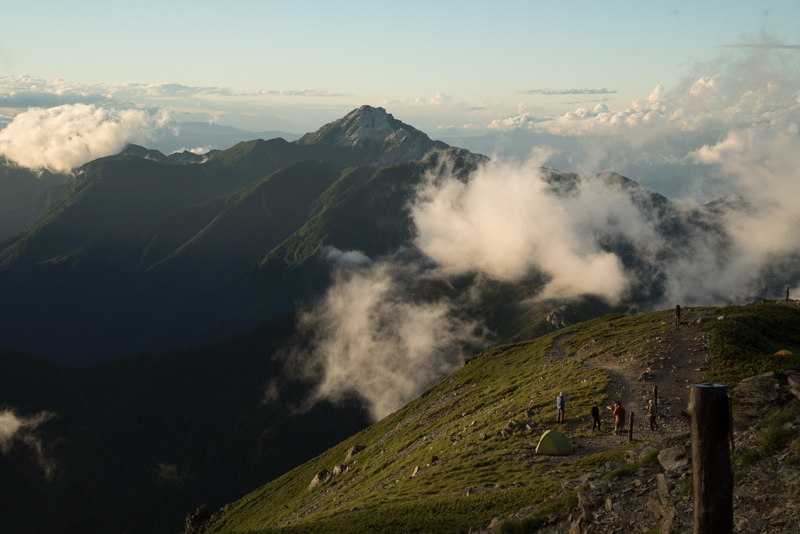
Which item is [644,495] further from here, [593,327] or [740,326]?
[593,327]

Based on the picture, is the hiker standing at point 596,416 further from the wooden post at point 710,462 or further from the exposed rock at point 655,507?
the wooden post at point 710,462

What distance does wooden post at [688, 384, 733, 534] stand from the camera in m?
9.81

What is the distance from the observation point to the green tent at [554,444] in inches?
1534

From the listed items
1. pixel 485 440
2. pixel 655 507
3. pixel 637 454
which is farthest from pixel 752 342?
pixel 655 507

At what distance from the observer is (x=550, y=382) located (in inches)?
2665

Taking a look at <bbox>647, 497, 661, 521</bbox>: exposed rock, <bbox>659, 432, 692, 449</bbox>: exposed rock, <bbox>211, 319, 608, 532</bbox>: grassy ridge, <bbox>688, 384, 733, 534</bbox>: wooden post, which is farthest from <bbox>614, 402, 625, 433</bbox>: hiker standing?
<bbox>688, 384, 733, 534</bbox>: wooden post

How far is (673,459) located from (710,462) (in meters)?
14.5

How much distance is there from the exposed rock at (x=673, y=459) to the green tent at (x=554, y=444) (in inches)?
636

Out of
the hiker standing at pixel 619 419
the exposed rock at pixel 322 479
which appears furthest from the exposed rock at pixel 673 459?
the exposed rock at pixel 322 479

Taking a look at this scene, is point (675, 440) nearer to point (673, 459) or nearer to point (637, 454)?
point (673, 459)

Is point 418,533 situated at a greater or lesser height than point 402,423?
greater

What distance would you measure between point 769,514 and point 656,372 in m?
42.0

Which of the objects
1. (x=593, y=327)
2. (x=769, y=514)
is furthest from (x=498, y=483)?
(x=593, y=327)

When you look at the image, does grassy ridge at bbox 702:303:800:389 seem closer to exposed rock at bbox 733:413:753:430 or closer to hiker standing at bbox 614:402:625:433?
hiker standing at bbox 614:402:625:433
